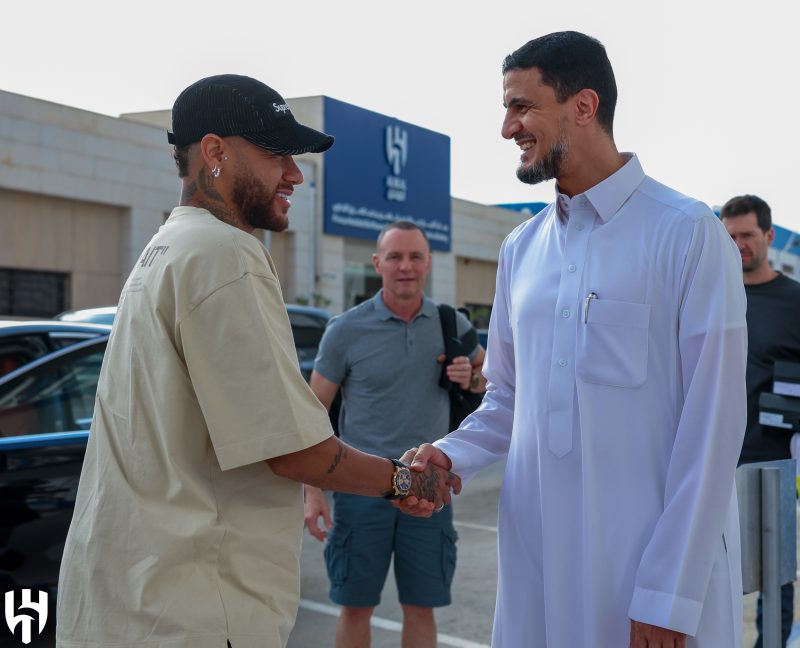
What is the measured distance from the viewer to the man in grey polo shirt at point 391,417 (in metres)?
4.50

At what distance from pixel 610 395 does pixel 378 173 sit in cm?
3130

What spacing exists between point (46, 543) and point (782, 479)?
2797mm

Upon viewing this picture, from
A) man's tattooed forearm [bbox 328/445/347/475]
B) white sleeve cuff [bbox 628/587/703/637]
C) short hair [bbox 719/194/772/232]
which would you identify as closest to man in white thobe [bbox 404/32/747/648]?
white sleeve cuff [bbox 628/587/703/637]

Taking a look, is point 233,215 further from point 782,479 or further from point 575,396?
point 782,479

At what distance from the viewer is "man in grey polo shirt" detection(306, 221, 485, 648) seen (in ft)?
14.8

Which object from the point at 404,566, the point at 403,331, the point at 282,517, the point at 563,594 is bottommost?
the point at 404,566

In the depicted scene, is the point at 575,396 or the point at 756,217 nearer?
the point at 575,396

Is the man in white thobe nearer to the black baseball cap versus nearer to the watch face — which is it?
the watch face

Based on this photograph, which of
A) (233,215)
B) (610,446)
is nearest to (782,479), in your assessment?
(610,446)

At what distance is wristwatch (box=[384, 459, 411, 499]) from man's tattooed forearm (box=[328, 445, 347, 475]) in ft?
0.94

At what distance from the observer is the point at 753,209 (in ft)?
16.0

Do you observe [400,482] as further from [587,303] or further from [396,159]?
[396,159]

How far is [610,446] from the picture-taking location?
234 centimetres

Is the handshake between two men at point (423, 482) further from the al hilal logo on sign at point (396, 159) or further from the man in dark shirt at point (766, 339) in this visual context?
the al hilal logo on sign at point (396, 159)
